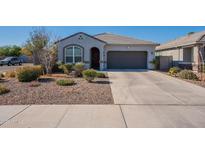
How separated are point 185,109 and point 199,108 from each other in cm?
62

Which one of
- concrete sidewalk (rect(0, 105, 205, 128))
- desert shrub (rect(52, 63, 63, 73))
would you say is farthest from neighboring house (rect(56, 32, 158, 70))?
concrete sidewalk (rect(0, 105, 205, 128))

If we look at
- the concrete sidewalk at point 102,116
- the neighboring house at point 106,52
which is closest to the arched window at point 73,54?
the neighboring house at point 106,52

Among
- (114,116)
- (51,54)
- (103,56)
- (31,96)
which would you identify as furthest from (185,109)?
(103,56)

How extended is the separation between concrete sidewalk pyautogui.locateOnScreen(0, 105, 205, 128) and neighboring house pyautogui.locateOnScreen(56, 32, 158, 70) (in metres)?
17.1

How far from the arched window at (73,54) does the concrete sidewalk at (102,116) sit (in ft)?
55.4

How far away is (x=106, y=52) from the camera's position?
27.1 metres

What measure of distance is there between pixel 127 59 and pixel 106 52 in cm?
273

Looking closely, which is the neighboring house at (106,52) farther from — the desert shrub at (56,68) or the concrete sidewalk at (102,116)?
the concrete sidewalk at (102,116)

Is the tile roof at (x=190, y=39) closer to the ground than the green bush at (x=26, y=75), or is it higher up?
higher up

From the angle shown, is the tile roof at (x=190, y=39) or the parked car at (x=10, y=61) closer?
the tile roof at (x=190, y=39)

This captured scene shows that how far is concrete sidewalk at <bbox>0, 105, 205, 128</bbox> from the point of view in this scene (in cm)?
659

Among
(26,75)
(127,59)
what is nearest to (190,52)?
(127,59)

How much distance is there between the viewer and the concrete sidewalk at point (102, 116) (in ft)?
21.6

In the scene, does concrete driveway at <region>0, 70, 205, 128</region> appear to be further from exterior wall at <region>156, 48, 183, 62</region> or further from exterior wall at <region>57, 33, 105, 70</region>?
exterior wall at <region>156, 48, 183, 62</region>
